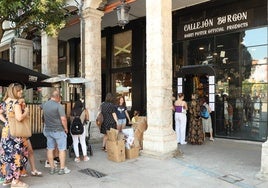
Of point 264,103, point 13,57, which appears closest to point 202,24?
point 264,103

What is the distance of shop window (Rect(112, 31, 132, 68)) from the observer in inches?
561

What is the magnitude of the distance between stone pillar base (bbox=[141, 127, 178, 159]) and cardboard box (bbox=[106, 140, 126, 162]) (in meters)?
0.71

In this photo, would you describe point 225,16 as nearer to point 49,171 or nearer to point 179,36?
point 179,36

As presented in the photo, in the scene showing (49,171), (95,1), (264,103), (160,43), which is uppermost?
(95,1)

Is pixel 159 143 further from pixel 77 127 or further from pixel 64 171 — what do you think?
pixel 64 171

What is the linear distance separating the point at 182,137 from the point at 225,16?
4435mm

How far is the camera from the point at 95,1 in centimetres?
1042

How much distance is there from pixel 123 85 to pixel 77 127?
7.53m

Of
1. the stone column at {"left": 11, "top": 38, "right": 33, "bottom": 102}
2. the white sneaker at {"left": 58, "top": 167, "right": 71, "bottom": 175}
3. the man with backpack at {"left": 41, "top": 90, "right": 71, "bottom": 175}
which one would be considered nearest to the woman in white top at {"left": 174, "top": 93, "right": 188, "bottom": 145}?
the white sneaker at {"left": 58, "top": 167, "right": 71, "bottom": 175}

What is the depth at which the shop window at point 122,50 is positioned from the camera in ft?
46.7

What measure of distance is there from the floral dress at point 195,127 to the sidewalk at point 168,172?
1074 millimetres

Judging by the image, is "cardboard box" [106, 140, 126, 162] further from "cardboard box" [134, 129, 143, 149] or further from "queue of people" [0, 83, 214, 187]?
"cardboard box" [134, 129, 143, 149]

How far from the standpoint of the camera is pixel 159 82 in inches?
296

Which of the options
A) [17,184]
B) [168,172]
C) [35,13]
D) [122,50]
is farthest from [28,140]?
[122,50]
